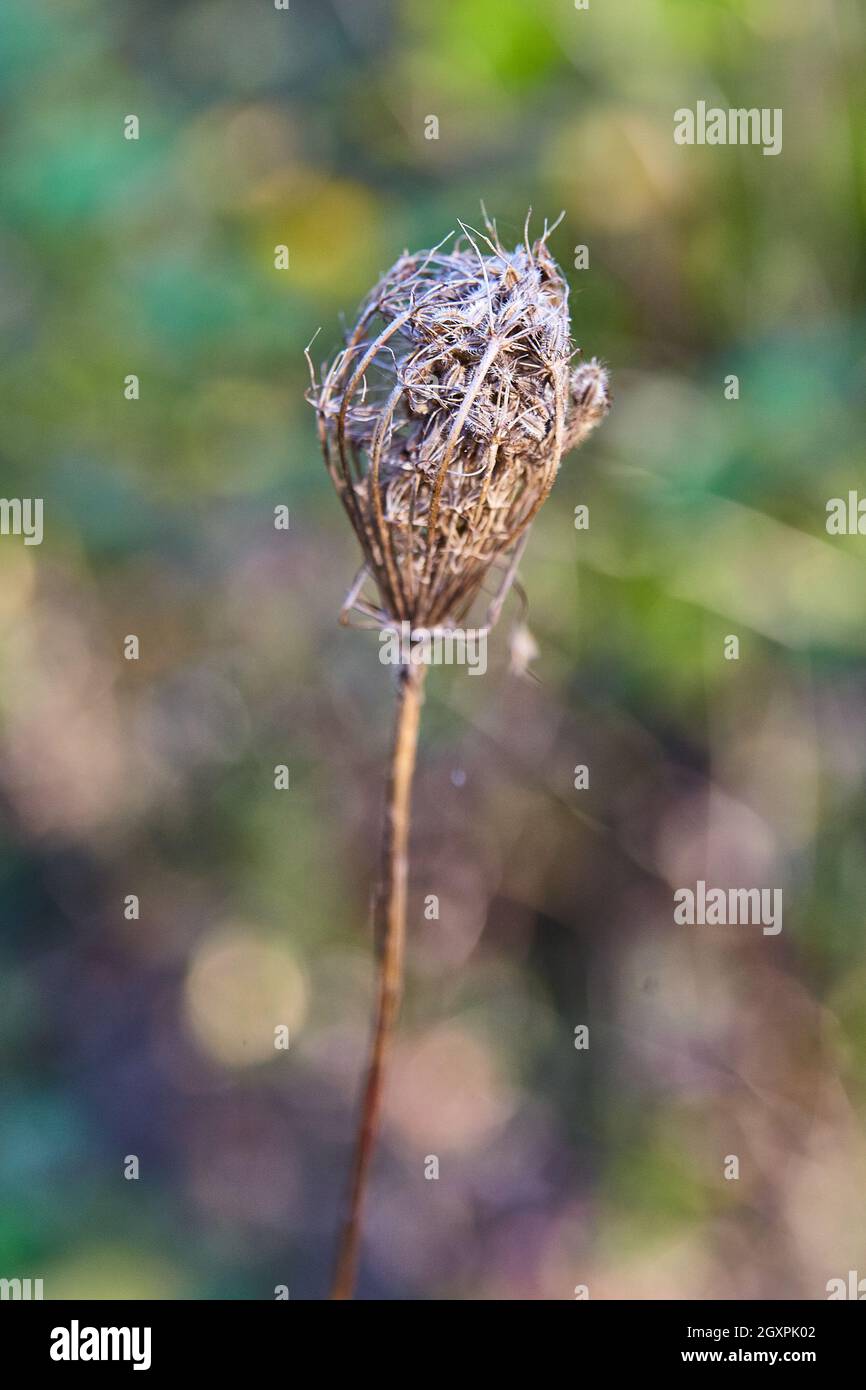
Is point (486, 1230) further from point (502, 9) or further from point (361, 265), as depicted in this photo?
point (502, 9)

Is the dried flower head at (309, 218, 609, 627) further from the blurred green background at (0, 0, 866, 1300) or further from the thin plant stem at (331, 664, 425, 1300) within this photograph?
the blurred green background at (0, 0, 866, 1300)

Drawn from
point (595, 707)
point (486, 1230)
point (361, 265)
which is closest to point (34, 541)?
point (361, 265)

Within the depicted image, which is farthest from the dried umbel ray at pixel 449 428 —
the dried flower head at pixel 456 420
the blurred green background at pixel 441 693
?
the blurred green background at pixel 441 693

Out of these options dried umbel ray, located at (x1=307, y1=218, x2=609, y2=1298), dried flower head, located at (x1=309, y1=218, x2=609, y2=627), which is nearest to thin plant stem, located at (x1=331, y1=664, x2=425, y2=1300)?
dried umbel ray, located at (x1=307, y1=218, x2=609, y2=1298)

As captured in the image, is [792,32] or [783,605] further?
[792,32]

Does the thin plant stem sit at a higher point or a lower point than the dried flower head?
lower

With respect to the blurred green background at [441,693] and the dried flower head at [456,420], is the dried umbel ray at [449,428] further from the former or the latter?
the blurred green background at [441,693]

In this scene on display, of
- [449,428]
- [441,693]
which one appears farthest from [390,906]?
[441,693]
